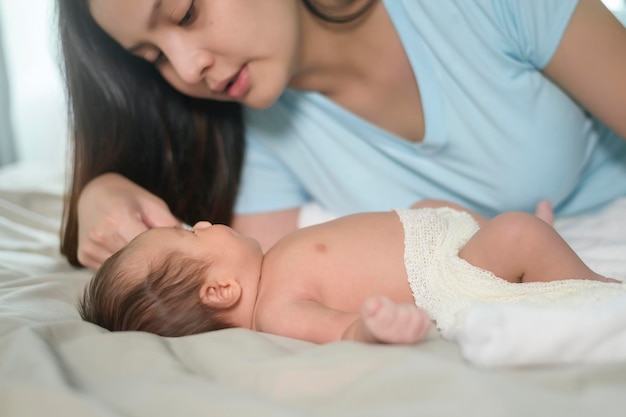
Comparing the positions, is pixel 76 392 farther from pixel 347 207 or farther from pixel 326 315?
pixel 347 207

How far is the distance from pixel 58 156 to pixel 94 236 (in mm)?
1584

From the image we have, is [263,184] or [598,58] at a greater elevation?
[598,58]

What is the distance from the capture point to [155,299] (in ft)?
3.34

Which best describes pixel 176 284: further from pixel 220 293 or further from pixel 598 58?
pixel 598 58

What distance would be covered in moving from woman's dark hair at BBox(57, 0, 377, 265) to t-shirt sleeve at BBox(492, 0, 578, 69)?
294 millimetres

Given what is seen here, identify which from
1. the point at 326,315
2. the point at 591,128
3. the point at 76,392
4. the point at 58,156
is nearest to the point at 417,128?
the point at 591,128

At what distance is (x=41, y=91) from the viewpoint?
123 inches

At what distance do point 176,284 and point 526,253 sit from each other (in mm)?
533

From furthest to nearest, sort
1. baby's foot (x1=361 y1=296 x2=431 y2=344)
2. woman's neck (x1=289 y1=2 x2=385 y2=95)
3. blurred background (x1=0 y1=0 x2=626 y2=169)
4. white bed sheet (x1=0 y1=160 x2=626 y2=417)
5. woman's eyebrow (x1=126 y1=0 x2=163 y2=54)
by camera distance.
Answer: blurred background (x1=0 y1=0 x2=626 y2=169) < woman's neck (x1=289 y1=2 x2=385 y2=95) < woman's eyebrow (x1=126 y1=0 x2=163 y2=54) < baby's foot (x1=361 y1=296 x2=431 y2=344) < white bed sheet (x1=0 y1=160 x2=626 y2=417)

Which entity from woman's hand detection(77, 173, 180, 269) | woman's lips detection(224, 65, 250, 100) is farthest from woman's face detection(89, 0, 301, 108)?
woman's hand detection(77, 173, 180, 269)

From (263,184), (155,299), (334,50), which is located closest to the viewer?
(155,299)

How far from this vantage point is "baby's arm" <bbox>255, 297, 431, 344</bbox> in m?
0.77

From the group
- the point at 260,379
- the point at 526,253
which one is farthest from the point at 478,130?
the point at 260,379

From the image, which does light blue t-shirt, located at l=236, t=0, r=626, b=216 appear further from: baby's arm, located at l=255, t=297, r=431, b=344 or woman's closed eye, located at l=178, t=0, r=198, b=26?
baby's arm, located at l=255, t=297, r=431, b=344
